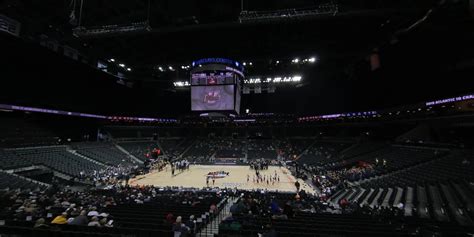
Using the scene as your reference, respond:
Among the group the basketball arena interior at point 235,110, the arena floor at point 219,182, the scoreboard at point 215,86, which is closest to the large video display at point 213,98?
the scoreboard at point 215,86

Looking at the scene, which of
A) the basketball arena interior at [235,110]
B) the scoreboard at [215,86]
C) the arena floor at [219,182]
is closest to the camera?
the basketball arena interior at [235,110]

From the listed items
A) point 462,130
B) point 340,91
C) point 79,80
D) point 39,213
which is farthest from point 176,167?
point 462,130

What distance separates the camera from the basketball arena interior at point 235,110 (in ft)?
35.2

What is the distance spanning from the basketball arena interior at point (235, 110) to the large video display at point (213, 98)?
0.15 metres

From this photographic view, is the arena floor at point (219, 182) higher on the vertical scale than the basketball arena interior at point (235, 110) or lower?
lower

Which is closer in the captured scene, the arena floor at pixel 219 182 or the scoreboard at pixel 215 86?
the arena floor at pixel 219 182

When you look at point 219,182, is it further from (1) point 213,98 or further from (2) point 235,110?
(1) point 213,98

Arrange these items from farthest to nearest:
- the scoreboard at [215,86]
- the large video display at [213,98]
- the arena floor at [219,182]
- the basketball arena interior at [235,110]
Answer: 1. the scoreboard at [215,86]
2. the large video display at [213,98]
3. the arena floor at [219,182]
4. the basketball arena interior at [235,110]

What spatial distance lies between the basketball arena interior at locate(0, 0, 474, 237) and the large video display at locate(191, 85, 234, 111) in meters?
0.15

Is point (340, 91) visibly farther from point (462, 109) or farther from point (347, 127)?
point (462, 109)

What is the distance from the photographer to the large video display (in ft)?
108

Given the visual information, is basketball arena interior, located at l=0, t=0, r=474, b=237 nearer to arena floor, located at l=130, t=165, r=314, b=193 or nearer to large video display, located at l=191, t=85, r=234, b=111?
large video display, located at l=191, t=85, r=234, b=111

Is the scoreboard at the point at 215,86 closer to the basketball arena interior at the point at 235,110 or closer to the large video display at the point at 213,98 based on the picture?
the large video display at the point at 213,98

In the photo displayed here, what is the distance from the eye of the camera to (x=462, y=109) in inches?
912
